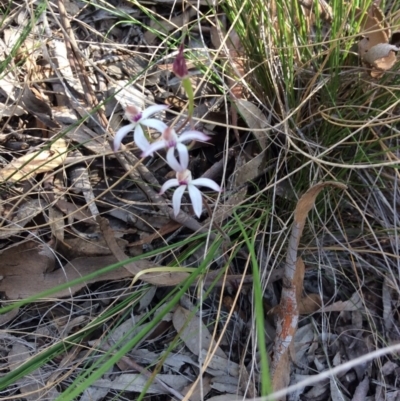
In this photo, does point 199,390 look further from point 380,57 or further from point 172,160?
point 380,57

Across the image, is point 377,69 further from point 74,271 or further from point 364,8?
point 74,271

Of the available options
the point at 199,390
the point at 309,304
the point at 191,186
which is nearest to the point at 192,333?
the point at 199,390

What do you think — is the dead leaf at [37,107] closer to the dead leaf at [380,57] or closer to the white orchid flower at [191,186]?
the white orchid flower at [191,186]

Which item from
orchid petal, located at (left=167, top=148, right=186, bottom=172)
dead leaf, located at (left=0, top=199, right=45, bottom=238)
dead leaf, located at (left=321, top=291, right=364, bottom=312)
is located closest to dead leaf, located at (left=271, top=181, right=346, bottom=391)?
dead leaf, located at (left=321, top=291, right=364, bottom=312)

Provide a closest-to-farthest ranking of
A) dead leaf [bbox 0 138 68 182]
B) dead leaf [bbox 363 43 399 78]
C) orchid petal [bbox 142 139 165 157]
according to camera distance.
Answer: orchid petal [bbox 142 139 165 157]
dead leaf [bbox 363 43 399 78]
dead leaf [bbox 0 138 68 182]

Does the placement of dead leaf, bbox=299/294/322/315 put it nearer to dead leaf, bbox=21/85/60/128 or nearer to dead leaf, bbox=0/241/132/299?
dead leaf, bbox=0/241/132/299

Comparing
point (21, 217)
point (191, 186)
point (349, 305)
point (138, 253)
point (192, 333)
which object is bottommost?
point (349, 305)

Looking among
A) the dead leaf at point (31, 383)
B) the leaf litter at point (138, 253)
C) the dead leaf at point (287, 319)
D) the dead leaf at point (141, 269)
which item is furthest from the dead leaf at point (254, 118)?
the dead leaf at point (31, 383)
